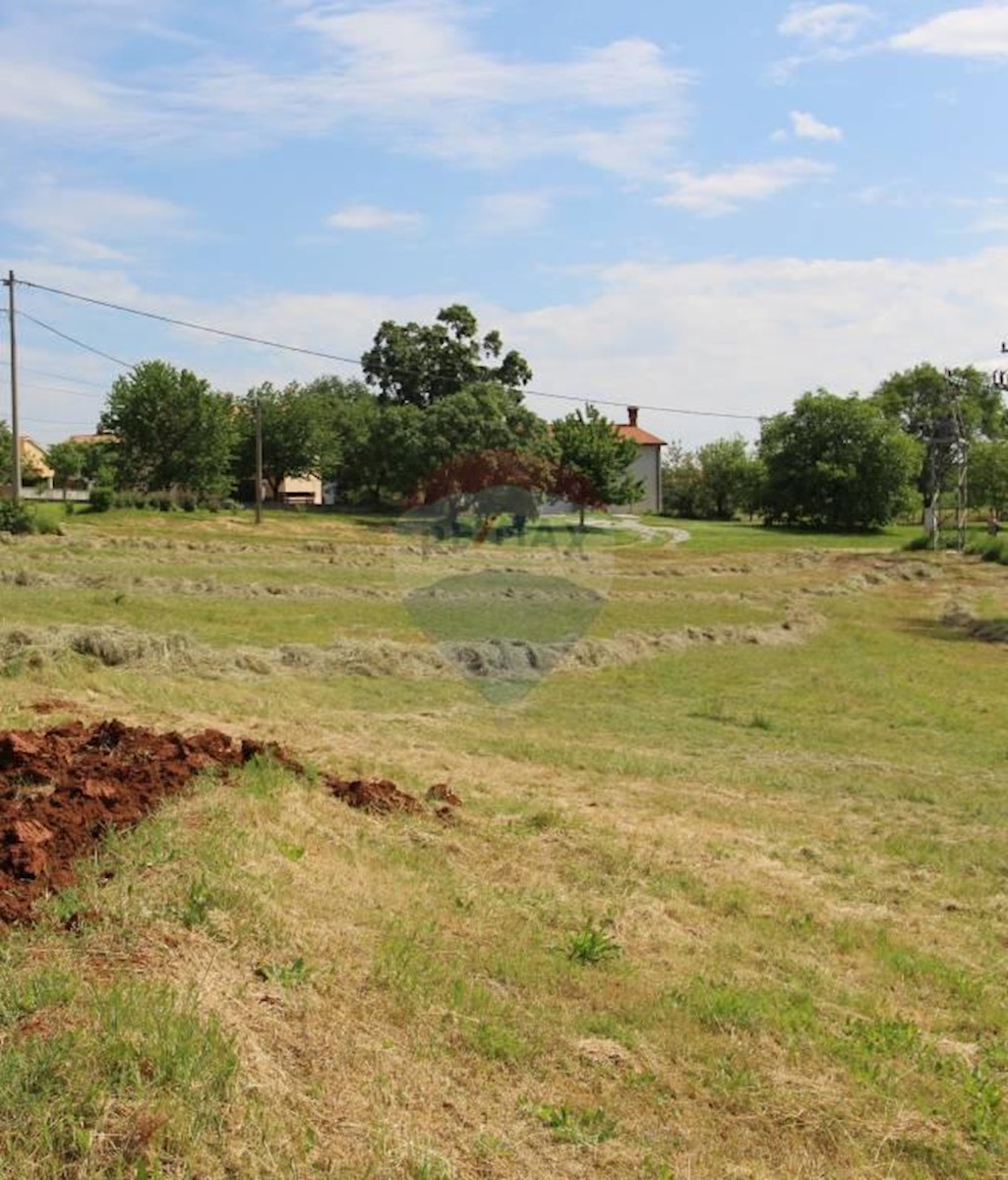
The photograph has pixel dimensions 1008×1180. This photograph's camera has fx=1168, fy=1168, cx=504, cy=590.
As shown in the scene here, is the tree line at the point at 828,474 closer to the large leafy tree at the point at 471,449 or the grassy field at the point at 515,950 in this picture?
the large leafy tree at the point at 471,449

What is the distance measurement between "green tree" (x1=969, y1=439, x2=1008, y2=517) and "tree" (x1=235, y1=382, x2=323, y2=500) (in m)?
54.5

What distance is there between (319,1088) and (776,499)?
294 feet

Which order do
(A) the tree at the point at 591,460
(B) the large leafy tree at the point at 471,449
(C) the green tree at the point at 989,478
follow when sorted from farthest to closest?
(C) the green tree at the point at 989,478, (A) the tree at the point at 591,460, (B) the large leafy tree at the point at 471,449

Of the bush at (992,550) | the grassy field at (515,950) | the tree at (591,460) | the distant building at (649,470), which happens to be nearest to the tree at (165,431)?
the tree at (591,460)

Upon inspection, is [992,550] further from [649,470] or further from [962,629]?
[649,470]

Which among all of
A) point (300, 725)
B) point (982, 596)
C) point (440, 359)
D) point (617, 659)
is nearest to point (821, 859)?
point (300, 725)

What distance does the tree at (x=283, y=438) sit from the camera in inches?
3413

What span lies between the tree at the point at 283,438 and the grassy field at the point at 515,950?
70.5 metres

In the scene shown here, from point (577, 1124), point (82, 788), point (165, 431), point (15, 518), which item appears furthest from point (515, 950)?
point (165, 431)

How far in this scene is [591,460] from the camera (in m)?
70.3

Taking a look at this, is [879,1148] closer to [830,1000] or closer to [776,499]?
[830,1000]

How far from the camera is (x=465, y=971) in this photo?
19.2ft

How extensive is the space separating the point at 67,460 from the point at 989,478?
8258 cm

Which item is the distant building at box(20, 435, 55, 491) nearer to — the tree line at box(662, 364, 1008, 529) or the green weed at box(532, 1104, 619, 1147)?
the tree line at box(662, 364, 1008, 529)
